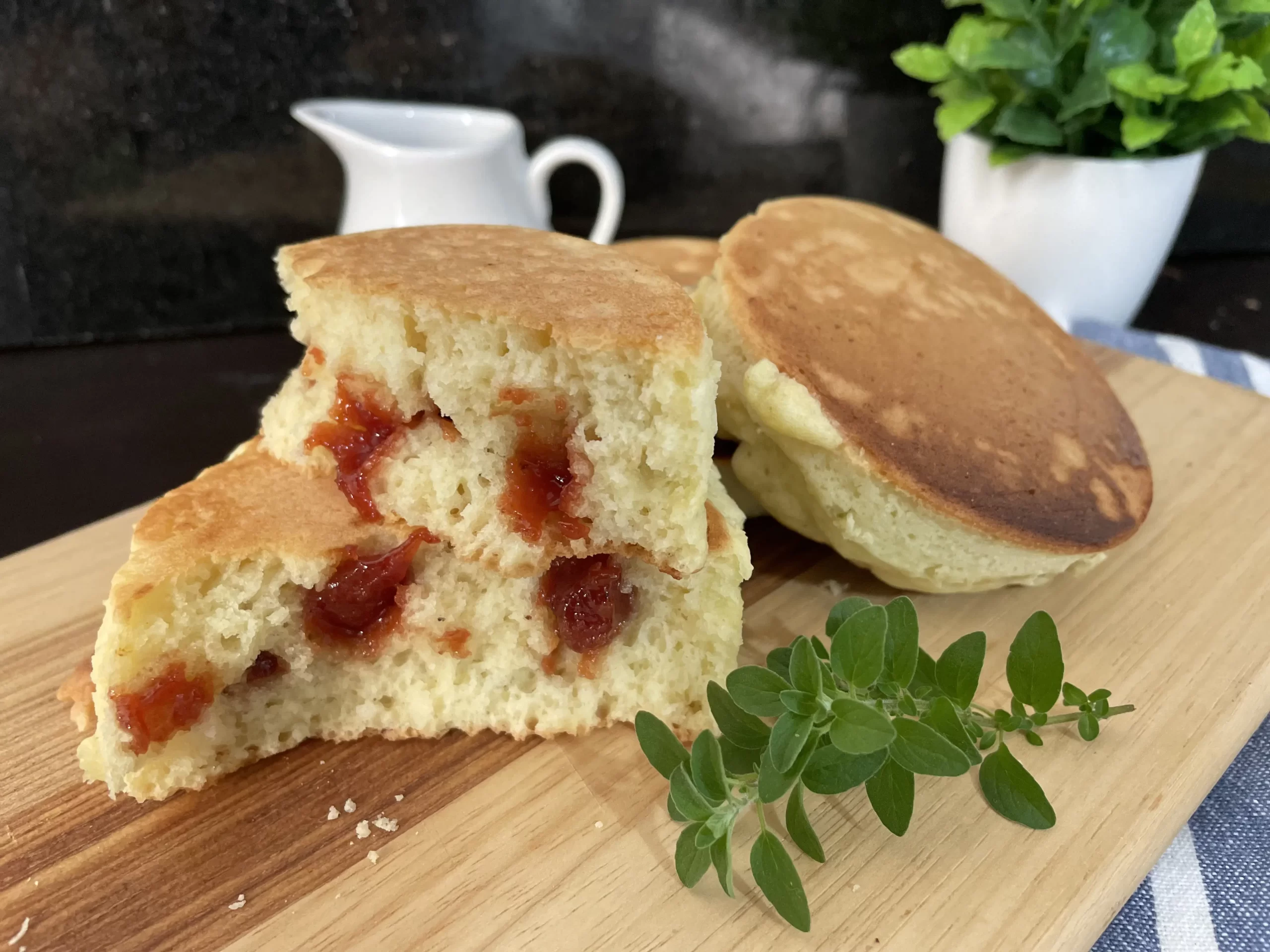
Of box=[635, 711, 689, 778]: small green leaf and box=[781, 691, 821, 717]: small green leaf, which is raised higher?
box=[781, 691, 821, 717]: small green leaf

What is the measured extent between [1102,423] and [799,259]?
0.70 meters

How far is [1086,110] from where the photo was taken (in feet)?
8.05

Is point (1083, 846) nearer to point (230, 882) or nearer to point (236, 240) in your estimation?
point (230, 882)

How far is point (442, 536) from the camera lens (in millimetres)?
1388

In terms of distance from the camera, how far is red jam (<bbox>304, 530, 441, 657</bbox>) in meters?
1.37

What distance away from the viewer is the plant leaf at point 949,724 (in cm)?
116

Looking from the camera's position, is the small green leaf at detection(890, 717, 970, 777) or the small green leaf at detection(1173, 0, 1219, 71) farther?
the small green leaf at detection(1173, 0, 1219, 71)

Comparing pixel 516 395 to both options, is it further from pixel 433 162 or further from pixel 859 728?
pixel 433 162

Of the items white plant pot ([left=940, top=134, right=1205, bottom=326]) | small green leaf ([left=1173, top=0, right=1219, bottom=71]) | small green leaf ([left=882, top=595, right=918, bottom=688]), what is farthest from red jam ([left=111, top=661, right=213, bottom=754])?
small green leaf ([left=1173, top=0, right=1219, bottom=71])

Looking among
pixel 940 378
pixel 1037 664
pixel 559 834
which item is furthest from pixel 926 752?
pixel 940 378

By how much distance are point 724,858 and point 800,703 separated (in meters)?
0.21

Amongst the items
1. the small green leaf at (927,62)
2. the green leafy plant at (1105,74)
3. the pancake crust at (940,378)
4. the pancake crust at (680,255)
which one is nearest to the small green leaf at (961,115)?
the green leafy plant at (1105,74)

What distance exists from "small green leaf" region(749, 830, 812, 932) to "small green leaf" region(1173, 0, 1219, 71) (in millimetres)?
2287

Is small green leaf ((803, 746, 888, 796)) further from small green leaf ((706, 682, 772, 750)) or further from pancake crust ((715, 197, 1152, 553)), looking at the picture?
pancake crust ((715, 197, 1152, 553))
